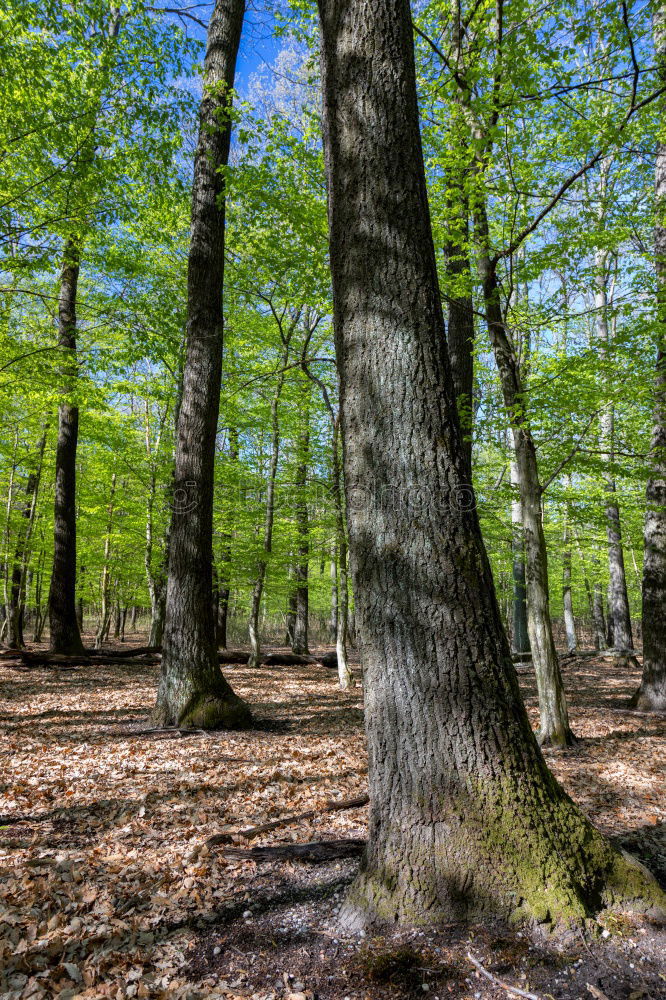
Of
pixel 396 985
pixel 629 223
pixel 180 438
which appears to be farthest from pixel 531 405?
pixel 396 985

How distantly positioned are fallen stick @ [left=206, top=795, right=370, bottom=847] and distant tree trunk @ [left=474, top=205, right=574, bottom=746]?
2501mm

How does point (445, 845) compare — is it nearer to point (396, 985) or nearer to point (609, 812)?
point (396, 985)

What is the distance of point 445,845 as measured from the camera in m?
2.38

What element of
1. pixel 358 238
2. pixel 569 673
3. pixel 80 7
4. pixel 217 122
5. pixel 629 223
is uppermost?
pixel 80 7

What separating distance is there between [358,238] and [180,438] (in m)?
4.78

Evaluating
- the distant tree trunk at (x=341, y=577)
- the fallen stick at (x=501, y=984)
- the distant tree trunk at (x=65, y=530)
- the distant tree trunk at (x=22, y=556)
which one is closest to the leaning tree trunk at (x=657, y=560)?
the distant tree trunk at (x=341, y=577)

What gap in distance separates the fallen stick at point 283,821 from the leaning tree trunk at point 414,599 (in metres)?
1.41

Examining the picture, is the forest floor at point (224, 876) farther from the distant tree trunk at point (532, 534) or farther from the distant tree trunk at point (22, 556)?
the distant tree trunk at point (22, 556)

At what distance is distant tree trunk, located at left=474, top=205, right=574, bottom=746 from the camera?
5.64m

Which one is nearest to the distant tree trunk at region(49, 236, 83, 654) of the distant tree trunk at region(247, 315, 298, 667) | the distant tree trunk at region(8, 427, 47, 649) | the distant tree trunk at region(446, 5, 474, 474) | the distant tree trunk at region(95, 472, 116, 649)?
the distant tree trunk at region(95, 472, 116, 649)

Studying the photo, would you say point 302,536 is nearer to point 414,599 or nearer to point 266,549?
point 266,549

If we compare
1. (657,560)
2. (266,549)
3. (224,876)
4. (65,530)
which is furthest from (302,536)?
(224,876)

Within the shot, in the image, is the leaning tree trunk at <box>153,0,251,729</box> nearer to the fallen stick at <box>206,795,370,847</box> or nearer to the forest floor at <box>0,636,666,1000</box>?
the forest floor at <box>0,636,666,1000</box>

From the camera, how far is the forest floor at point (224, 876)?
2.17 m
